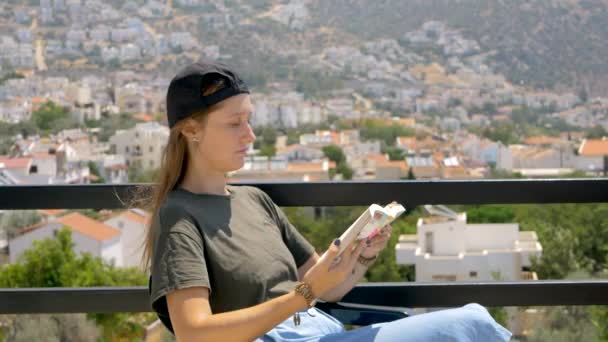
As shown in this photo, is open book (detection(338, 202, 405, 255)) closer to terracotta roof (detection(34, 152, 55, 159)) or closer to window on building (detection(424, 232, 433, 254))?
window on building (detection(424, 232, 433, 254))

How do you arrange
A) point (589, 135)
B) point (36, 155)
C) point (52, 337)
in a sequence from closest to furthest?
point (52, 337) < point (36, 155) < point (589, 135)

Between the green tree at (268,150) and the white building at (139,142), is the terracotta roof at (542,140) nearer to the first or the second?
the green tree at (268,150)

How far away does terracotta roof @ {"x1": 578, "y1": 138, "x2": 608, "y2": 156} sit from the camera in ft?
92.2

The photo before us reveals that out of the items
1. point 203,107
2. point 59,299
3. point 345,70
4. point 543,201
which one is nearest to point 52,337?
point 59,299

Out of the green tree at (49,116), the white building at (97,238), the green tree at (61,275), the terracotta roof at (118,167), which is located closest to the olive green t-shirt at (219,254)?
the green tree at (61,275)

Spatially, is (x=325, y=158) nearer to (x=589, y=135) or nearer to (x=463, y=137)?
(x=463, y=137)

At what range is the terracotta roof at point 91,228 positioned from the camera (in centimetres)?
2195

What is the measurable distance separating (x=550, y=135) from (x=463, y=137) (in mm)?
3622

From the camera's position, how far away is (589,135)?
33594 millimetres

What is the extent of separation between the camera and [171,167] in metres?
1.54

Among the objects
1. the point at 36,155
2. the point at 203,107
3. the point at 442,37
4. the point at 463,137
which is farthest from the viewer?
the point at 442,37

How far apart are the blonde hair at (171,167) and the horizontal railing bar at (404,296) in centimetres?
46

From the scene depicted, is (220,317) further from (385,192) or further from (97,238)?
(97,238)

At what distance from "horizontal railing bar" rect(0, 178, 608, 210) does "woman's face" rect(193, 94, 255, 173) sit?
Result: 1.22ft
